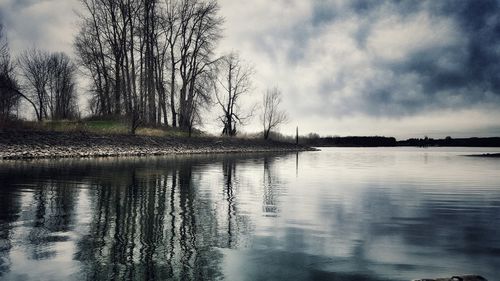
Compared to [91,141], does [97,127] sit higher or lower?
higher

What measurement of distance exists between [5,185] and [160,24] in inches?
1606

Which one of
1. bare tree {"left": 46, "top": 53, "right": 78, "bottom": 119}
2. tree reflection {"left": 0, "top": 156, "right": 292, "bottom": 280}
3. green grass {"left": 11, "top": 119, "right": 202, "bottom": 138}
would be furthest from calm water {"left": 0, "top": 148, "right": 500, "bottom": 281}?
bare tree {"left": 46, "top": 53, "right": 78, "bottom": 119}

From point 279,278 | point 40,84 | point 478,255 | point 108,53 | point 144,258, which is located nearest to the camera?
point 279,278

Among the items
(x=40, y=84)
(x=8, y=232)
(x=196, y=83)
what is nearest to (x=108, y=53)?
(x=196, y=83)

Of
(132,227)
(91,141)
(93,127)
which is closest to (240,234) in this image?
(132,227)

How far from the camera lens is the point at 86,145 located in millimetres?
35688

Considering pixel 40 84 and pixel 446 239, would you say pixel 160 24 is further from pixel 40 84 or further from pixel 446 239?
pixel 446 239

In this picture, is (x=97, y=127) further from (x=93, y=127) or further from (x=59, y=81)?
(x=59, y=81)

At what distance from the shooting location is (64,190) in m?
A: 12.5

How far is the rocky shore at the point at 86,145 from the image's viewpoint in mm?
30609

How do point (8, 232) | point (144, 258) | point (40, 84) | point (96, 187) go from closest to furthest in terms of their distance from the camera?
point (144, 258)
point (8, 232)
point (96, 187)
point (40, 84)

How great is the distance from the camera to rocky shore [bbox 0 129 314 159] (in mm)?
30609

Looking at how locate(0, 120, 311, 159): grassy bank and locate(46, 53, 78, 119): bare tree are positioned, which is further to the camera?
locate(46, 53, 78, 119): bare tree

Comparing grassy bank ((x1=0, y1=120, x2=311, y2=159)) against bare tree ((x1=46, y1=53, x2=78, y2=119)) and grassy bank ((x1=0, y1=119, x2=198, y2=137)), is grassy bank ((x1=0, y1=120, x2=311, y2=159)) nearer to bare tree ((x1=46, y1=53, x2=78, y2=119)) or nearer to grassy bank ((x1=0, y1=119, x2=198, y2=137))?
grassy bank ((x1=0, y1=119, x2=198, y2=137))
